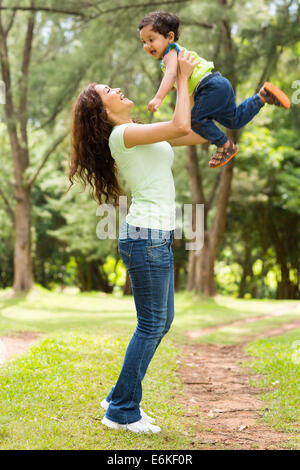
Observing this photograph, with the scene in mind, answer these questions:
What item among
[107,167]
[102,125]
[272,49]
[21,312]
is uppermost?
[272,49]

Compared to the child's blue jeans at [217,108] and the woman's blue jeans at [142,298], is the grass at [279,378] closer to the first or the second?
the woman's blue jeans at [142,298]

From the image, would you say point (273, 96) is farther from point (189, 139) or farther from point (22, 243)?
point (22, 243)

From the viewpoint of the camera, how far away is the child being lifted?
3611mm

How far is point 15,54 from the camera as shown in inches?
698

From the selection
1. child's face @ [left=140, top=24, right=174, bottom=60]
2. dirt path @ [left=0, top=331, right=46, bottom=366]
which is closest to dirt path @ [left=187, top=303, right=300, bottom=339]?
dirt path @ [left=0, top=331, right=46, bottom=366]

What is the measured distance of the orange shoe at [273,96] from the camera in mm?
3703

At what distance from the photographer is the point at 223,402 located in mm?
4680

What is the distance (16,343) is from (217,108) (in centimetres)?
450

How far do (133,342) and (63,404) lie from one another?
1037 mm

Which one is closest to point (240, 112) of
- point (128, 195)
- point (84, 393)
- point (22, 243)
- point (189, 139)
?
point (189, 139)

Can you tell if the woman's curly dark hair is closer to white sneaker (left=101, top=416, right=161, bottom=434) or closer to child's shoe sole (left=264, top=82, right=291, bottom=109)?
child's shoe sole (left=264, top=82, right=291, bottom=109)

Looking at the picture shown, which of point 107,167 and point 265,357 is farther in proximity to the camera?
point 265,357

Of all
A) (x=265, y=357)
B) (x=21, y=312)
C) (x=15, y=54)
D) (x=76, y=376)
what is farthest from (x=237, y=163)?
(x=76, y=376)
